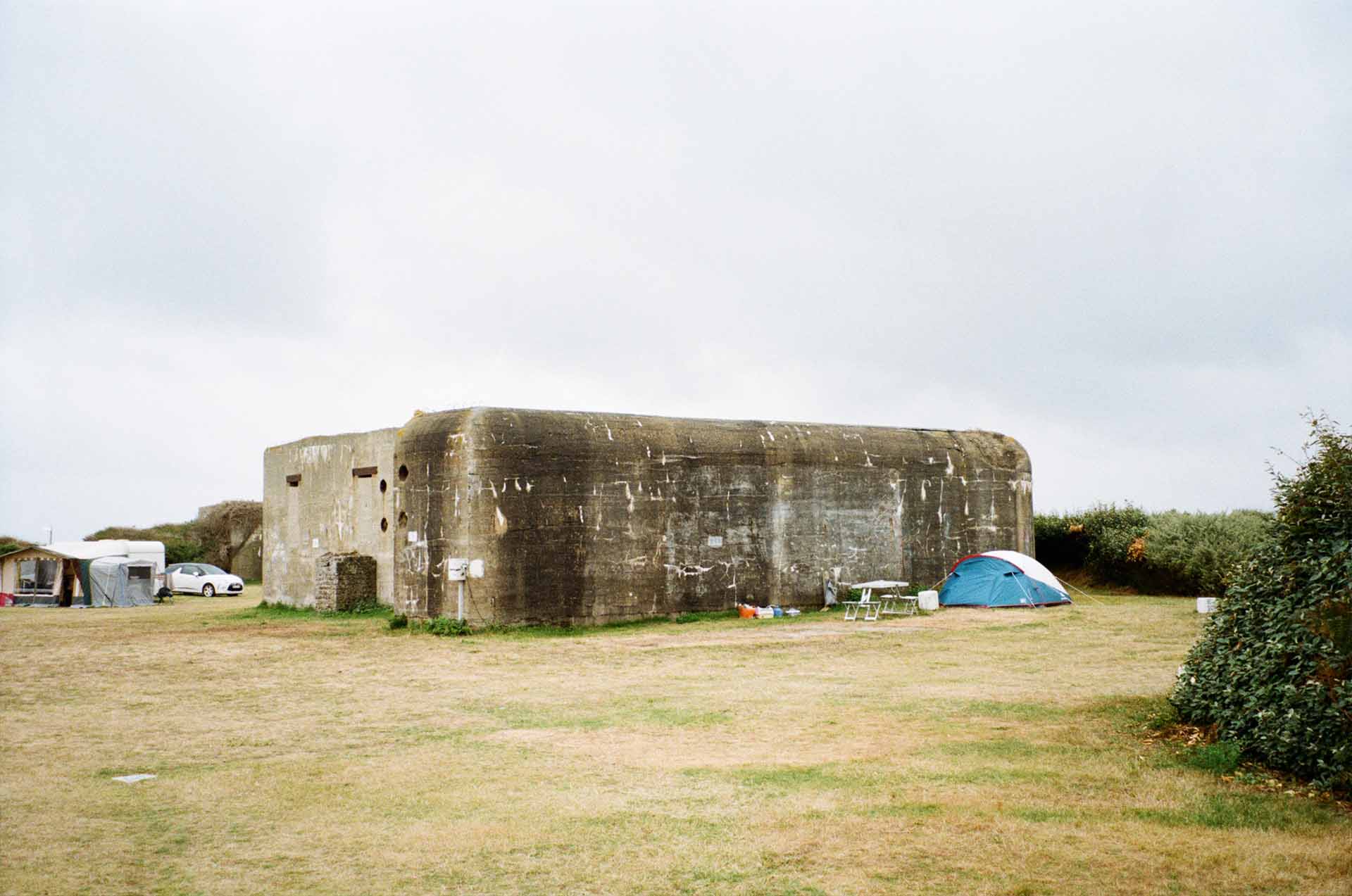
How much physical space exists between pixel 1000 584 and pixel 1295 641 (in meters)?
15.2

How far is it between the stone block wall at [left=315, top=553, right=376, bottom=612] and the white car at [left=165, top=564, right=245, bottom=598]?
46.0 feet

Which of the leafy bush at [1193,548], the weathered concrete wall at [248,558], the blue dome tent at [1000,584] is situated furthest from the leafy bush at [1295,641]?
the weathered concrete wall at [248,558]

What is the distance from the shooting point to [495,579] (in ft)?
60.3

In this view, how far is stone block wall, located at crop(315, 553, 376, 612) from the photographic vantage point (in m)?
22.4

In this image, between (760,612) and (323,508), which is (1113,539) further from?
(323,508)

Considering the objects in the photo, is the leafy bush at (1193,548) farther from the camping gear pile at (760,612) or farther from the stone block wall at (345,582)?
the stone block wall at (345,582)

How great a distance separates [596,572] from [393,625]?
3.74m

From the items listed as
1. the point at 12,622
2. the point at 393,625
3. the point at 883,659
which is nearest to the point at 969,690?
the point at 883,659

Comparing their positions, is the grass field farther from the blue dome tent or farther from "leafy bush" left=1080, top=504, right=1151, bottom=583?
"leafy bush" left=1080, top=504, right=1151, bottom=583

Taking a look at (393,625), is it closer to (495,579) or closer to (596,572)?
(495,579)

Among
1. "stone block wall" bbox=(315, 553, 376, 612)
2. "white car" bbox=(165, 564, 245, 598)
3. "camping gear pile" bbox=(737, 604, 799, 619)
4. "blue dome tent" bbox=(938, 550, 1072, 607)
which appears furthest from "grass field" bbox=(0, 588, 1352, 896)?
"white car" bbox=(165, 564, 245, 598)

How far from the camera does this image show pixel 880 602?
21.4 m

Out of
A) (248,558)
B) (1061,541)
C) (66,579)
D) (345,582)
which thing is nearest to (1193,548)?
(1061,541)

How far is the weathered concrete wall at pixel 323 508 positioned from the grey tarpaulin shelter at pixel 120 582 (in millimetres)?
6827
